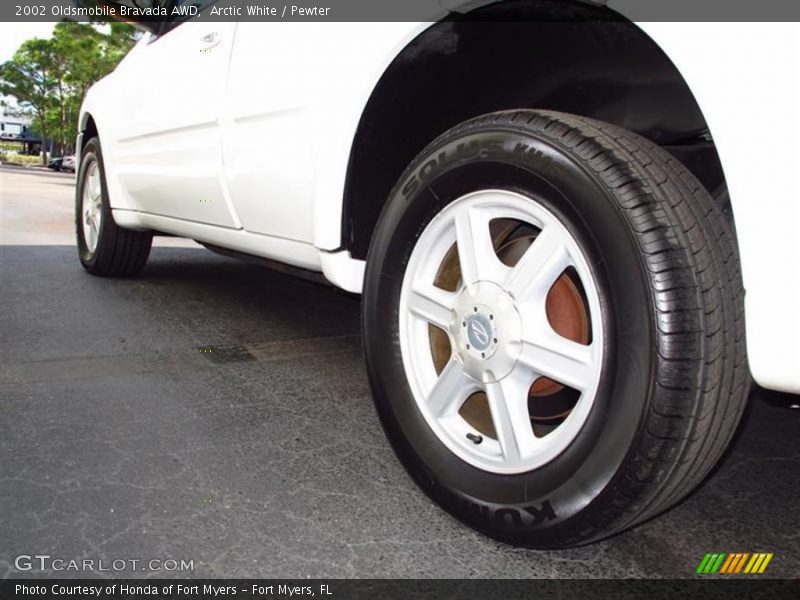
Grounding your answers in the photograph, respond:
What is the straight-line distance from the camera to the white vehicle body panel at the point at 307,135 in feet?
4.00

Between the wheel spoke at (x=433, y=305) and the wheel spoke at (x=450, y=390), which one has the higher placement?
the wheel spoke at (x=433, y=305)

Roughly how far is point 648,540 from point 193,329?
241 centimetres

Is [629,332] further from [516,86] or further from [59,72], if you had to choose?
[59,72]

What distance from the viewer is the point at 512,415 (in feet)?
5.36

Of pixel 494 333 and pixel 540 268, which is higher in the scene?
pixel 540 268

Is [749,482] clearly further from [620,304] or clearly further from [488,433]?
[620,304]

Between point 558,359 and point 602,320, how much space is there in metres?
0.15

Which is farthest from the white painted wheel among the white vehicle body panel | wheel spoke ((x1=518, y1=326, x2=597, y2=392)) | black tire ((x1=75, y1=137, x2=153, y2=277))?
black tire ((x1=75, y1=137, x2=153, y2=277))

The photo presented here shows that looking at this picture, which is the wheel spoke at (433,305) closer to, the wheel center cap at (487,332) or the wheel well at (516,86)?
the wheel center cap at (487,332)

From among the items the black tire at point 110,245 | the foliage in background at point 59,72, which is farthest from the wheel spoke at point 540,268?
the foliage in background at point 59,72

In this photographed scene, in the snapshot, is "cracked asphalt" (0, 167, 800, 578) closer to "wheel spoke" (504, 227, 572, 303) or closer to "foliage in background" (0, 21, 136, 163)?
"wheel spoke" (504, 227, 572, 303)

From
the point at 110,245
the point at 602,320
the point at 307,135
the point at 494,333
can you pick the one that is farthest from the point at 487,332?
the point at 110,245

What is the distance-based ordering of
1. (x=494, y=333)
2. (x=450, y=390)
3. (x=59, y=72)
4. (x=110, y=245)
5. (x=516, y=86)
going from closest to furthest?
(x=494, y=333) < (x=450, y=390) < (x=516, y=86) < (x=110, y=245) < (x=59, y=72)

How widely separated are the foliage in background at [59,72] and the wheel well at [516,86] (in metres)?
38.5
